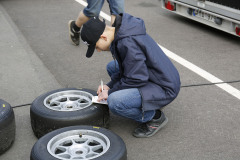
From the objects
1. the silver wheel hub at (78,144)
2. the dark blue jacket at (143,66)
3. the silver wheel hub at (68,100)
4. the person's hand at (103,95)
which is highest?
the dark blue jacket at (143,66)

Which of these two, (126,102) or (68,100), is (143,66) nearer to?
(126,102)

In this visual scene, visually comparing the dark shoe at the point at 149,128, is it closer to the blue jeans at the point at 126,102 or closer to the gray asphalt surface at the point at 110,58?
the gray asphalt surface at the point at 110,58

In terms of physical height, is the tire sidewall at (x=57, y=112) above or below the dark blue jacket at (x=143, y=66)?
below

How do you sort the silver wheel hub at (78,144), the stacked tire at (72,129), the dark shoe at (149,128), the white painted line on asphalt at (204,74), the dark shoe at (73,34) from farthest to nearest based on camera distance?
the dark shoe at (73,34) → the white painted line on asphalt at (204,74) → the dark shoe at (149,128) → the silver wheel hub at (78,144) → the stacked tire at (72,129)

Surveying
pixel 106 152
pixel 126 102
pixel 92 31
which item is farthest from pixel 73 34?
pixel 106 152

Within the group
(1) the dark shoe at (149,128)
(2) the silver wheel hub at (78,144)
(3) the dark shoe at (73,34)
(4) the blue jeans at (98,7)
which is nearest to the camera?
(2) the silver wheel hub at (78,144)

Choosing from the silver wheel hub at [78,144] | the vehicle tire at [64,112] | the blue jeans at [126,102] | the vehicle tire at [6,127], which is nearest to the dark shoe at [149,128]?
the blue jeans at [126,102]

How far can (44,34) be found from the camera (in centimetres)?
768

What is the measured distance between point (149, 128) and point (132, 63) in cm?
75

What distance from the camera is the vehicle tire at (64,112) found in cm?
377

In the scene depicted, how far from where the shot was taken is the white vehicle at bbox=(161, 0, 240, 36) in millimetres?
6602

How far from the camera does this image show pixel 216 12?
6.97m

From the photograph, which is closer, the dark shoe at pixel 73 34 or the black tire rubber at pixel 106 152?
the black tire rubber at pixel 106 152

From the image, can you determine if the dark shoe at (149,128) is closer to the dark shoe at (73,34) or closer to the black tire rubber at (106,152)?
the black tire rubber at (106,152)
